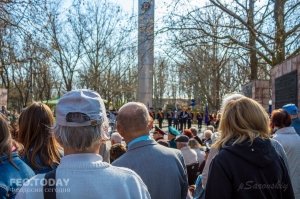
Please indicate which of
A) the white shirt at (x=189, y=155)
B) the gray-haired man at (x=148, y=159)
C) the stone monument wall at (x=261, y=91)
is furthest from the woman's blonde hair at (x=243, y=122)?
the stone monument wall at (x=261, y=91)

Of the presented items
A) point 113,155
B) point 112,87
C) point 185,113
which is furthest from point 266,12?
point 112,87

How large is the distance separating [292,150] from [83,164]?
4125 millimetres

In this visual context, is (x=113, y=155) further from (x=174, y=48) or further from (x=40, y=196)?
(x=174, y=48)

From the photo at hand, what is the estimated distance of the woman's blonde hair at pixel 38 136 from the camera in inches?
155

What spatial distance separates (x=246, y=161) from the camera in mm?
3447

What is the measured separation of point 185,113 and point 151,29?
23.8m

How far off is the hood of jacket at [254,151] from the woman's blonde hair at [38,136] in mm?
1407

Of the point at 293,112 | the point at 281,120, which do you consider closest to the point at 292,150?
the point at 281,120

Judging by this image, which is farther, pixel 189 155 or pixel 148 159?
pixel 189 155

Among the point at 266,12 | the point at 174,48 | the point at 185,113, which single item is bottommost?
the point at 185,113

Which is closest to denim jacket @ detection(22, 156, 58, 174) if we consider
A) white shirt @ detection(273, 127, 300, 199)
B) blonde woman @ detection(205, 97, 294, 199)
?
blonde woman @ detection(205, 97, 294, 199)

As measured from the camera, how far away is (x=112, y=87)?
171 ft

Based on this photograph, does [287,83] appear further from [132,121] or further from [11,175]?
[11,175]

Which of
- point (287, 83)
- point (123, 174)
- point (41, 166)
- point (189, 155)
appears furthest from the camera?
point (287, 83)
